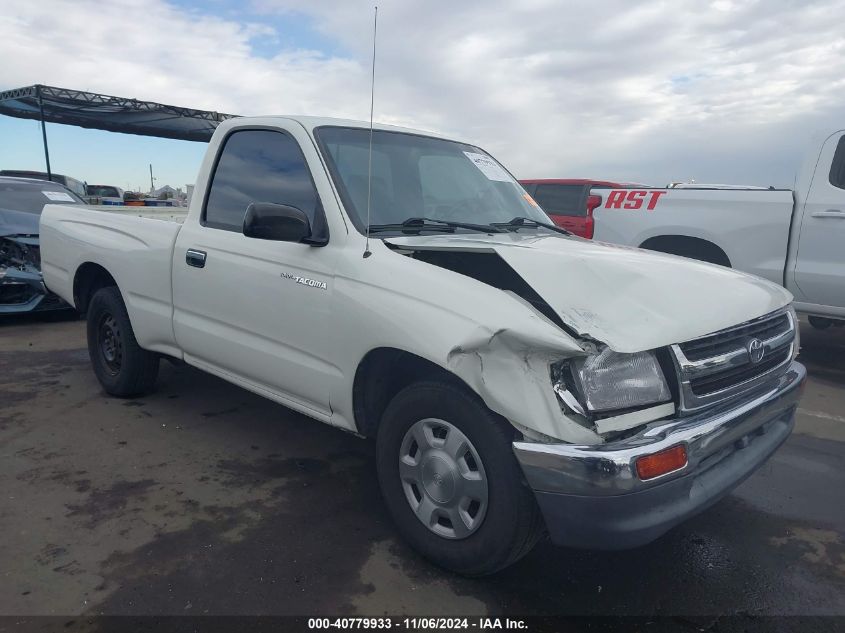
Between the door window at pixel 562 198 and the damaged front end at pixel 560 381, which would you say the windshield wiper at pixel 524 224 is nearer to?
the damaged front end at pixel 560 381

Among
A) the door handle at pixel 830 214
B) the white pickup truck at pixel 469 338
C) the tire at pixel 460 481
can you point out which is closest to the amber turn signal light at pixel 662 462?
the white pickup truck at pixel 469 338

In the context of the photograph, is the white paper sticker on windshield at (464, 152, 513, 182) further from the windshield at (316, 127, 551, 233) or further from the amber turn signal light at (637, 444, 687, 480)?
the amber turn signal light at (637, 444, 687, 480)

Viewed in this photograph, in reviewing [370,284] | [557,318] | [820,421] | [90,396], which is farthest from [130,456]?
[820,421]

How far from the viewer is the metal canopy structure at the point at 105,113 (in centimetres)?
1775

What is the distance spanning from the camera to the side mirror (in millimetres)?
2865

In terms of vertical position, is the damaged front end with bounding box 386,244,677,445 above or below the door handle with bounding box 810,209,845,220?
below

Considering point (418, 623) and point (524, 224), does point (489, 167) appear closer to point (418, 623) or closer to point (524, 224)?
point (524, 224)

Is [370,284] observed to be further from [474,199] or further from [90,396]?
[90,396]

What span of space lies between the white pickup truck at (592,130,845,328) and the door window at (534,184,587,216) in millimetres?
3682

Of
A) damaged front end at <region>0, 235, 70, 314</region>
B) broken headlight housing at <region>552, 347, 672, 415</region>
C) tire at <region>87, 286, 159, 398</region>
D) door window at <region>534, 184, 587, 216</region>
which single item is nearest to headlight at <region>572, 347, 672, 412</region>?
broken headlight housing at <region>552, 347, 672, 415</region>

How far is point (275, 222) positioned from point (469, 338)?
1140 mm

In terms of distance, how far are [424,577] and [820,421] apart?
11.9ft

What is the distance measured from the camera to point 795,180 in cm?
607

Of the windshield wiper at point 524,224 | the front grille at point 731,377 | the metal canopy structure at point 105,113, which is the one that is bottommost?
the front grille at point 731,377
